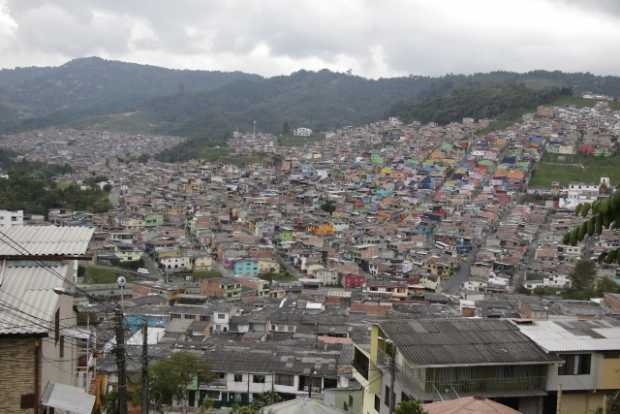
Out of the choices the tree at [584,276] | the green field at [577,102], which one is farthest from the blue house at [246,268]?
the green field at [577,102]

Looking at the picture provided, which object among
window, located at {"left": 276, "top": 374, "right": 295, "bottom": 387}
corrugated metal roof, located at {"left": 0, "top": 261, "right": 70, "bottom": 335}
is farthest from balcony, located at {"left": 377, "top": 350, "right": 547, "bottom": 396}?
window, located at {"left": 276, "top": 374, "right": 295, "bottom": 387}

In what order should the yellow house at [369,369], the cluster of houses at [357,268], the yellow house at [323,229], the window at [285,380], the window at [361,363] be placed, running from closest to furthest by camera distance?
the cluster of houses at [357,268] < the yellow house at [369,369] < the window at [361,363] < the window at [285,380] < the yellow house at [323,229]

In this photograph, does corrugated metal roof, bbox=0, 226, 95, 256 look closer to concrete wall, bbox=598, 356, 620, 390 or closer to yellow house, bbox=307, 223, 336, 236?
concrete wall, bbox=598, 356, 620, 390

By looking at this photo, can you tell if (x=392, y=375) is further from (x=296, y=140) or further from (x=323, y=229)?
(x=296, y=140)

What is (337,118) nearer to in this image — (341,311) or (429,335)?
(341,311)

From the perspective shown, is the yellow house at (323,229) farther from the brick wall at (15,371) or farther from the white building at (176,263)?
the brick wall at (15,371)

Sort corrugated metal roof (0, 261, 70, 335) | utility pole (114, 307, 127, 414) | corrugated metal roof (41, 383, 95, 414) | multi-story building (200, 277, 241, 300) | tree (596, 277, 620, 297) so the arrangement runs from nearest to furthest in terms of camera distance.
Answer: corrugated metal roof (0, 261, 70, 335) → corrugated metal roof (41, 383, 95, 414) → utility pole (114, 307, 127, 414) → tree (596, 277, 620, 297) → multi-story building (200, 277, 241, 300)
